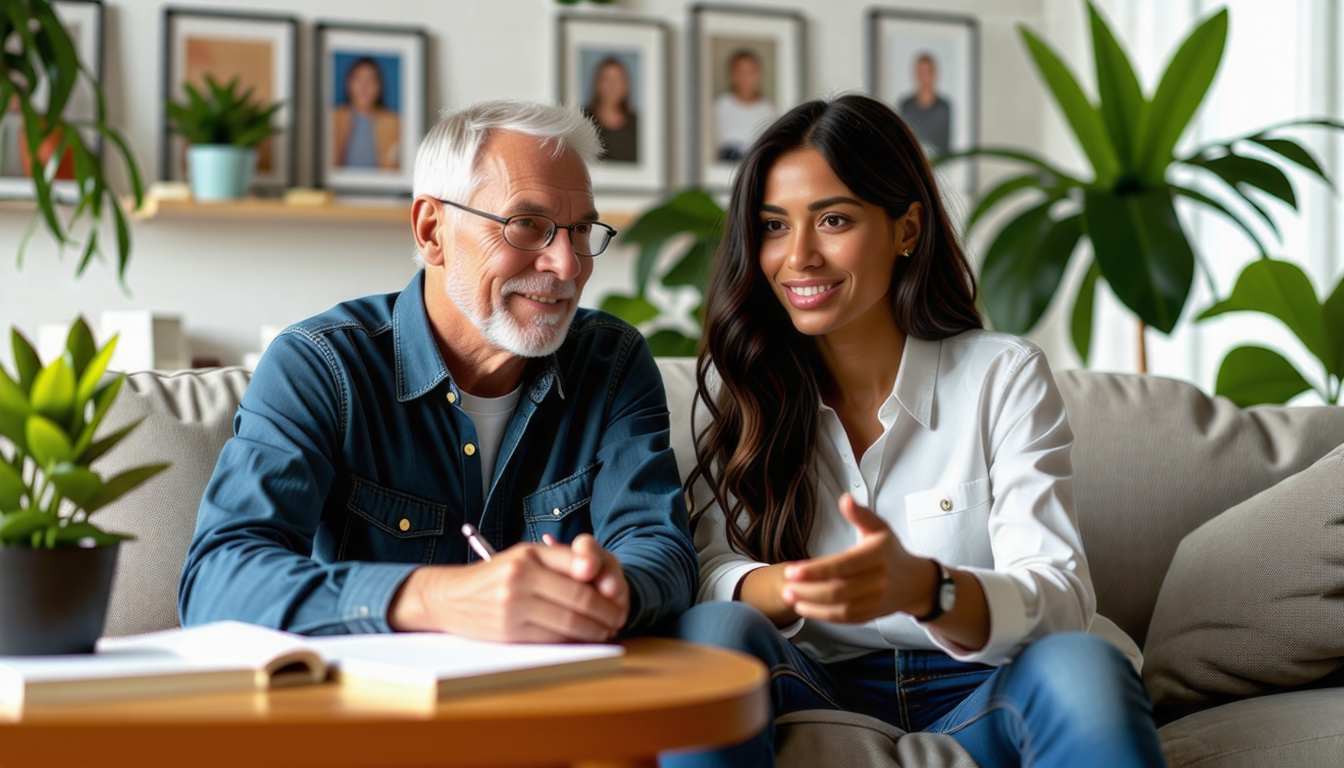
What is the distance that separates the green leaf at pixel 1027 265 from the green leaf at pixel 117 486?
6.14ft

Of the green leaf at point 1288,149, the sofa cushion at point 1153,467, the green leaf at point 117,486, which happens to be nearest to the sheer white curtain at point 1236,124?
the green leaf at point 1288,149

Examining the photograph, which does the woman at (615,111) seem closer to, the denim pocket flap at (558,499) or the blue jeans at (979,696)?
the denim pocket flap at (558,499)

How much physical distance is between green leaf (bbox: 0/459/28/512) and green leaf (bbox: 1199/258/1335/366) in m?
2.10

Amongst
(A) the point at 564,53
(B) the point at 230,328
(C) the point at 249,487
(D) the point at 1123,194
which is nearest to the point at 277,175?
(B) the point at 230,328

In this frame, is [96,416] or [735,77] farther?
[735,77]

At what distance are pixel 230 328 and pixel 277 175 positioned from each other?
487mm

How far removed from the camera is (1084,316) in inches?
110

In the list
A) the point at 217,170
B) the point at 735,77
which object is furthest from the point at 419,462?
the point at 735,77

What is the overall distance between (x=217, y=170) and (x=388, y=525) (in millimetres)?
2400

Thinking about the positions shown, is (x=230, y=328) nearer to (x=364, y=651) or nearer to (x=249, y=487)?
(x=249, y=487)

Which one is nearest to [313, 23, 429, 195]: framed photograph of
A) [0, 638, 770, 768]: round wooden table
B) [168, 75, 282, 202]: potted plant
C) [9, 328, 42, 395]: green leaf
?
[168, 75, 282, 202]: potted plant

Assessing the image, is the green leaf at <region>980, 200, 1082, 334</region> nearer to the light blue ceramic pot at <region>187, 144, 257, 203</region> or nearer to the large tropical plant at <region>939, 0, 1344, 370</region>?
the large tropical plant at <region>939, 0, 1344, 370</region>

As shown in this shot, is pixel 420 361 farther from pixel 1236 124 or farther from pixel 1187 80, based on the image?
pixel 1236 124

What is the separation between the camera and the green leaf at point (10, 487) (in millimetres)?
943
